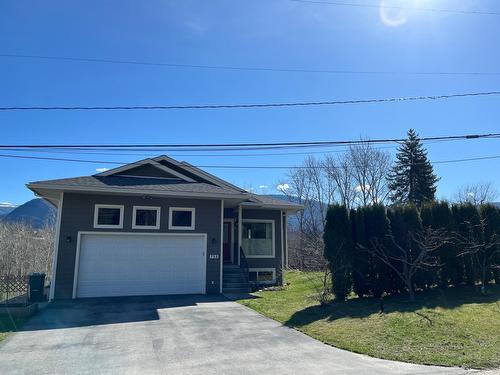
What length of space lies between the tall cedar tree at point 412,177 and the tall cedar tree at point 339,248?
22584 mm

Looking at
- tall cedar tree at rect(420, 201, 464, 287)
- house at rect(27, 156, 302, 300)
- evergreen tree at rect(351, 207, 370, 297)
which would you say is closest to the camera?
evergreen tree at rect(351, 207, 370, 297)

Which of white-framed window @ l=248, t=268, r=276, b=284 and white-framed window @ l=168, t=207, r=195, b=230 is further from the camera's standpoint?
white-framed window @ l=248, t=268, r=276, b=284

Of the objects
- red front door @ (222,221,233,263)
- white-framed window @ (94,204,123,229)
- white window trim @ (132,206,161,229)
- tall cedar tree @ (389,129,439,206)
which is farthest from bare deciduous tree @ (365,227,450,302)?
tall cedar tree @ (389,129,439,206)

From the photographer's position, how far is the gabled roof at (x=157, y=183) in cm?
1373

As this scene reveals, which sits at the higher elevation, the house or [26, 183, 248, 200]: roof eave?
[26, 183, 248, 200]: roof eave

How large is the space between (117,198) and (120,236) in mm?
1448

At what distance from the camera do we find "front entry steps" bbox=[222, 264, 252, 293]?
1544cm

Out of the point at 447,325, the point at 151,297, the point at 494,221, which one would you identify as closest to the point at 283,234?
the point at 151,297

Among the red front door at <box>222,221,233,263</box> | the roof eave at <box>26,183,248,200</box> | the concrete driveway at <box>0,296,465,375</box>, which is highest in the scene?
the roof eave at <box>26,183,248,200</box>

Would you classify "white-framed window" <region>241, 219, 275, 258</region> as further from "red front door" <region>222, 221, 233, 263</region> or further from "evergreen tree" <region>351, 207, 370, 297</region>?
"evergreen tree" <region>351, 207, 370, 297</region>

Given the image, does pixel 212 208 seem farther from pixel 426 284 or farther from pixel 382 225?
pixel 426 284

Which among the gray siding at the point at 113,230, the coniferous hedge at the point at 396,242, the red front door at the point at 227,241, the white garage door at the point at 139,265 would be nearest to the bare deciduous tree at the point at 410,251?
the coniferous hedge at the point at 396,242

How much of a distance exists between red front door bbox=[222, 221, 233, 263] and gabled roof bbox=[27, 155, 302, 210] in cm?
202

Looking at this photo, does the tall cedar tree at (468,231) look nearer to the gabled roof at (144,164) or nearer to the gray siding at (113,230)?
the gray siding at (113,230)
